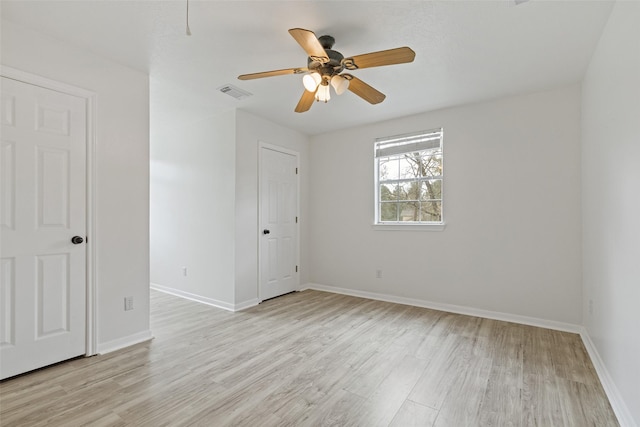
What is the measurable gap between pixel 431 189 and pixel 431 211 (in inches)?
11.5

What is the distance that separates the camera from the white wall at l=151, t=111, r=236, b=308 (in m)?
3.92

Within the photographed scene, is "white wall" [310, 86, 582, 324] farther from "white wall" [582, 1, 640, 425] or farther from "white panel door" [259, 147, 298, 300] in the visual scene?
"white panel door" [259, 147, 298, 300]

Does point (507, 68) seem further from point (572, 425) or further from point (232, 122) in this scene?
point (232, 122)

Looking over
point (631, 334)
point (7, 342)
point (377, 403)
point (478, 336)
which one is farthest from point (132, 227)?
point (631, 334)

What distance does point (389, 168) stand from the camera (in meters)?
4.36

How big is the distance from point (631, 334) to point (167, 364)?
122 inches

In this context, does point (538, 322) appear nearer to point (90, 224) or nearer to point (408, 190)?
point (408, 190)

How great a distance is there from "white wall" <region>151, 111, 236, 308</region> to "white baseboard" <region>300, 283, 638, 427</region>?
153cm

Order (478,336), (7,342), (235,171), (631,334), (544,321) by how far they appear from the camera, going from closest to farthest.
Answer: (631,334) → (7,342) → (478,336) → (544,321) → (235,171)

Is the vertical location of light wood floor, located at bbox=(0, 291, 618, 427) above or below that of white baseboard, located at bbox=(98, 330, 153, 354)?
below

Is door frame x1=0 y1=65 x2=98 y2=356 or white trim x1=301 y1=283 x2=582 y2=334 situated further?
white trim x1=301 y1=283 x2=582 y2=334

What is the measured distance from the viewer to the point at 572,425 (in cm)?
172

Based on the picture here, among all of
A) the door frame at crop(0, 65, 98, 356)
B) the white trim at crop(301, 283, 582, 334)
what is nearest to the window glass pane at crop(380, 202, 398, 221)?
the white trim at crop(301, 283, 582, 334)

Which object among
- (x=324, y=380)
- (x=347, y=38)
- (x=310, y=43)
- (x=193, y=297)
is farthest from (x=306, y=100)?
(x=193, y=297)
